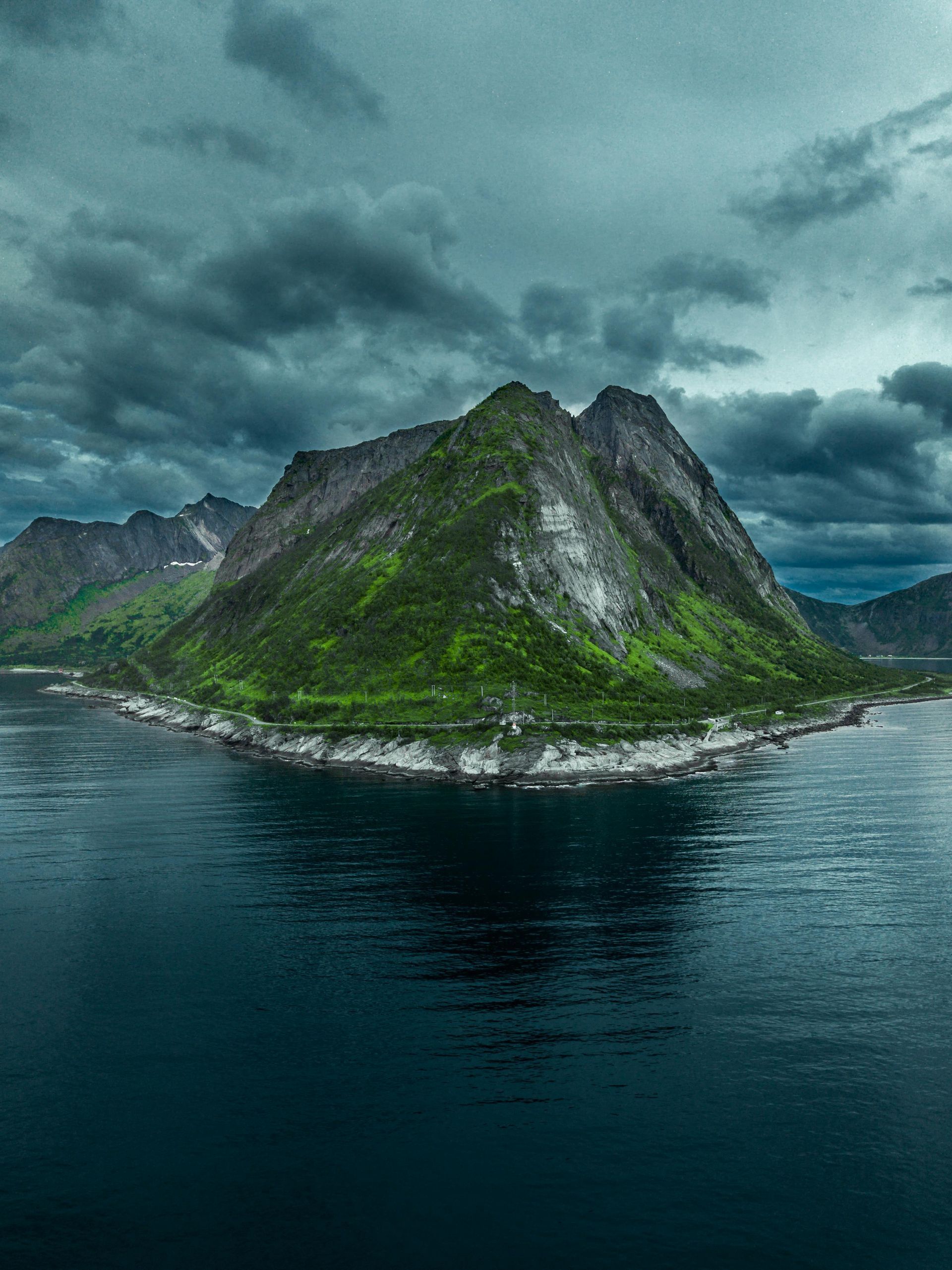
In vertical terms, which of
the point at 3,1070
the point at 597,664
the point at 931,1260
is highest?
the point at 597,664

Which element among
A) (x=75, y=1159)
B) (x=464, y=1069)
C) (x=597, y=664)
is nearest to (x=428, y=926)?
(x=464, y=1069)

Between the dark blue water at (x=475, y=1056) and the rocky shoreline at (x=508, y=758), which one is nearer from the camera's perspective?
Result: the dark blue water at (x=475, y=1056)

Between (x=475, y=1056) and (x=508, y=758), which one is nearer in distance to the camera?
(x=475, y=1056)

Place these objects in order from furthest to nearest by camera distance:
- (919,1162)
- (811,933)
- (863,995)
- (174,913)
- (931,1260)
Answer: (174,913) → (811,933) → (863,995) → (919,1162) → (931,1260)

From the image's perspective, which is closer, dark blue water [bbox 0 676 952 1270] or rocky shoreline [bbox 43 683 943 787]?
dark blue water [bbox 0 676 952 1270]

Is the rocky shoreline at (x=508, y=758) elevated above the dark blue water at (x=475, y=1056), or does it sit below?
above

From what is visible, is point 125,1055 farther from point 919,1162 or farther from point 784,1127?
point 919,1162

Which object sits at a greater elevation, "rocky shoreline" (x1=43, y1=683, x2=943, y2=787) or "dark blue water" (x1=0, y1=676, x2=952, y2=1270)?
"rocky shoreline" (x1=43, y1=683, x2=943, y2=787)

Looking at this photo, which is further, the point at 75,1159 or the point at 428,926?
the point at 428,926
